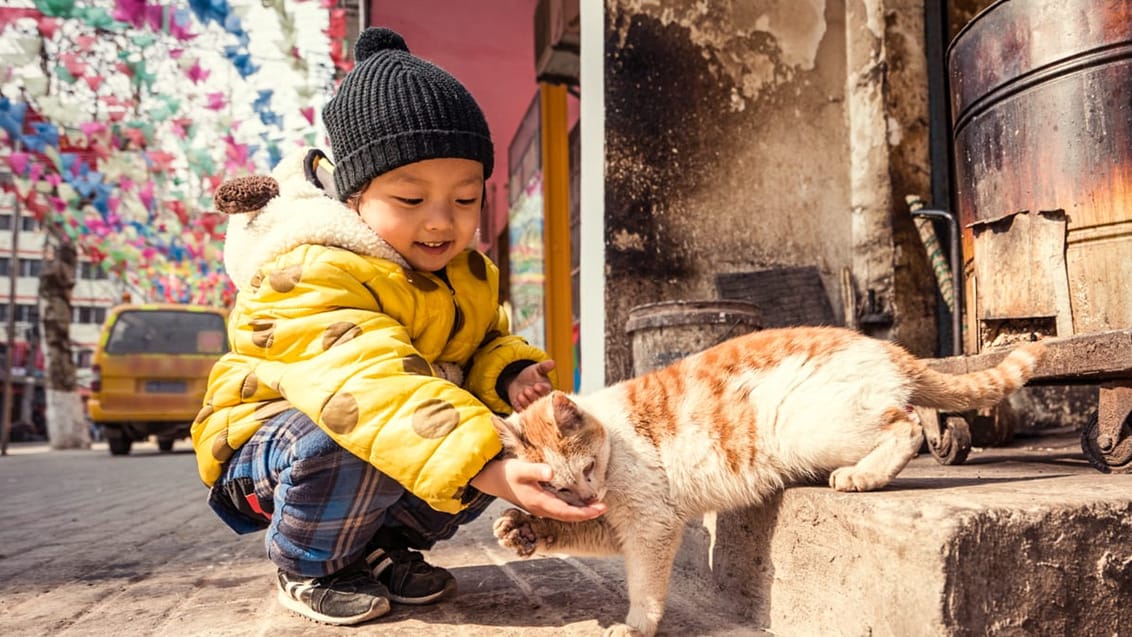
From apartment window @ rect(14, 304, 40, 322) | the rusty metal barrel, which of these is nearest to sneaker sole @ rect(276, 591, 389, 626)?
the rusty metal barrel

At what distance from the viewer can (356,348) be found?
1.49 m

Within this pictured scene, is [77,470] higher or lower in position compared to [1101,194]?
lower

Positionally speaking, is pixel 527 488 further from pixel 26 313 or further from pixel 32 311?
pixel 26 313

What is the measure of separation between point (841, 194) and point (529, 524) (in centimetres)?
320

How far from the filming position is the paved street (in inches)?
63.7

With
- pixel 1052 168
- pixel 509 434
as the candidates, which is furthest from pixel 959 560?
pixel 1052 168

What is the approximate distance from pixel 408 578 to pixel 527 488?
58 cm

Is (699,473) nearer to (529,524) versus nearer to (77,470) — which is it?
(529,524)

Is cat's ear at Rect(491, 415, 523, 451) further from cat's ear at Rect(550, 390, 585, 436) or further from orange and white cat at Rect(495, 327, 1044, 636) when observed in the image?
cat's ear at Rect(550, 390, 585, 436)

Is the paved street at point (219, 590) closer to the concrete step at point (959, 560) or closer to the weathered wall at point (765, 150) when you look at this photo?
the concrete step at point (959, 560)

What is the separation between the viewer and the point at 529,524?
1632mm

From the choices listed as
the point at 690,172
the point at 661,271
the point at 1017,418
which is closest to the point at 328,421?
the point at 661,271

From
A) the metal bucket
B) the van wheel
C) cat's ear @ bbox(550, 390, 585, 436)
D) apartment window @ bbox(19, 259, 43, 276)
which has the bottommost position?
the van wheel

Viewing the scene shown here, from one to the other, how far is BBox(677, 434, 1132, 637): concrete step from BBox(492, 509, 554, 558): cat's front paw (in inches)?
20.6
